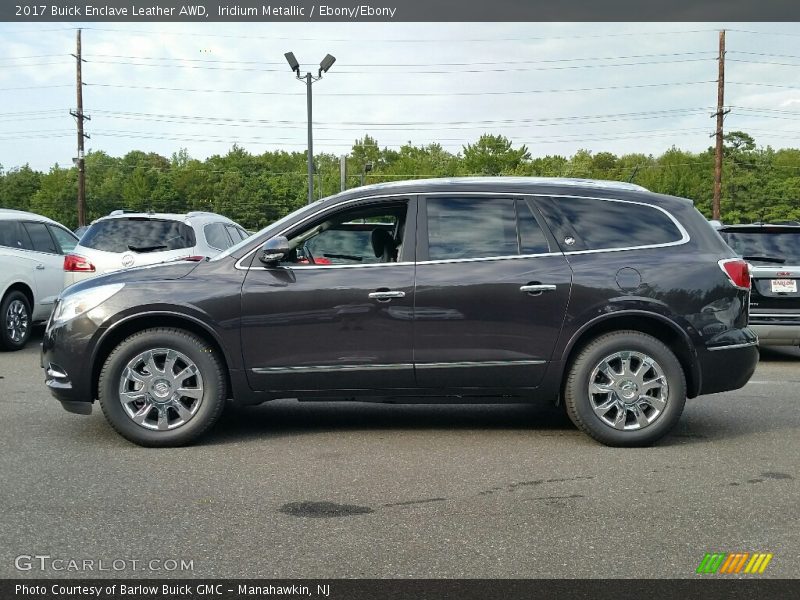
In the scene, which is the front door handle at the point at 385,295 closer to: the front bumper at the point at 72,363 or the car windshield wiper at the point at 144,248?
the front bumper at the point at 72,363

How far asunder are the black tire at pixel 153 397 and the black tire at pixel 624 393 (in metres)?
2.48

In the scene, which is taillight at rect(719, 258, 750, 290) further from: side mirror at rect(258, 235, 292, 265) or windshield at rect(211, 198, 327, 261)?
side mirror at rect(258, 235, 292, 265)

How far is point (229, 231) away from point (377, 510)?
9.52m

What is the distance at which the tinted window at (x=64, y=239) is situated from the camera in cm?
1312

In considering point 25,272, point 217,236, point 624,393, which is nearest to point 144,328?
point 624,393

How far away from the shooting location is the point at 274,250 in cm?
598

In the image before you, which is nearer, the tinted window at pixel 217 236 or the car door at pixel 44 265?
the tinted window at pixel 217 236

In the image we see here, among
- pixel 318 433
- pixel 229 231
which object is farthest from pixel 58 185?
pixel 318 433

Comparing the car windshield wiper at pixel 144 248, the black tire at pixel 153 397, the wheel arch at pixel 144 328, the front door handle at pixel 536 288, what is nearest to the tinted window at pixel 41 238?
the car windshield wiper at pixel 144 248

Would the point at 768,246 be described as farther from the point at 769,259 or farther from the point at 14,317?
the point at 14,317

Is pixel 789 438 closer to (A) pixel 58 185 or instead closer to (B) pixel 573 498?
(B) pixel 573 498

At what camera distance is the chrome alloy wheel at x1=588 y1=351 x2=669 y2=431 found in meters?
6.02

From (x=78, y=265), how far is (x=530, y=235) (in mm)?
7262

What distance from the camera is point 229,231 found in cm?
1350
